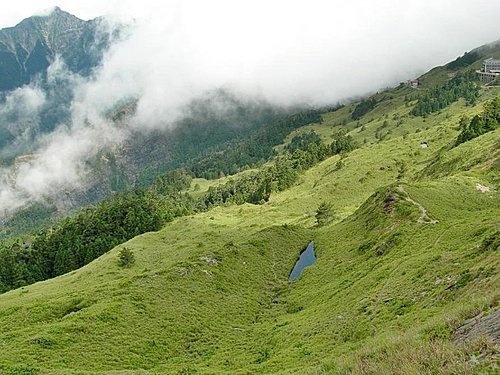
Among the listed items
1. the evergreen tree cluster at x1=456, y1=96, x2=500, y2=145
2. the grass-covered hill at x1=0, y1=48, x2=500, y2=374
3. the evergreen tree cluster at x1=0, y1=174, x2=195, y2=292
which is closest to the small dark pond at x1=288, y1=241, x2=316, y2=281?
the grass-covered hill at x1=0, y1=48, x2=500, y2=374

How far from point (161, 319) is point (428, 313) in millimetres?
36496

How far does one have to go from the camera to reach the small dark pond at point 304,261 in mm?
85231

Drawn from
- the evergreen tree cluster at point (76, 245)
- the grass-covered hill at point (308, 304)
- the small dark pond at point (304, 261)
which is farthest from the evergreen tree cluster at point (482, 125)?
the evergreen tree cluster at point (76, 245)

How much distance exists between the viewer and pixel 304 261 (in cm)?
9256

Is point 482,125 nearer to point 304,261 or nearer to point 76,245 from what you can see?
point 304,261

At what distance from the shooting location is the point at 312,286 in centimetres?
7106

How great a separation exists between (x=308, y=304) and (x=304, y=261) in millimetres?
29910

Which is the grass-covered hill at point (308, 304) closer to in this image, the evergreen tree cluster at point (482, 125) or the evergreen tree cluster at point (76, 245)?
the evergreen tree cluster at point (482, 125)

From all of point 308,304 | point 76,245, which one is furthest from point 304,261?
point 76,245

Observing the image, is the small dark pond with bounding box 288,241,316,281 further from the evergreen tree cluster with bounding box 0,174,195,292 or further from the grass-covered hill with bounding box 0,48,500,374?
the evergreen tree cluster with bounding box 0,174,195,292

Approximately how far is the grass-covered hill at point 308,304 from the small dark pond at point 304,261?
135cm

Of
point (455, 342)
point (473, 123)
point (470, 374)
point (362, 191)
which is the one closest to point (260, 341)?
point (455, 342)

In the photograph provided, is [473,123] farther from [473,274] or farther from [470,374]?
[470,374]

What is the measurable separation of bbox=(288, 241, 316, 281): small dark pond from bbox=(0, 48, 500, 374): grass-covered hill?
53.0 inches
